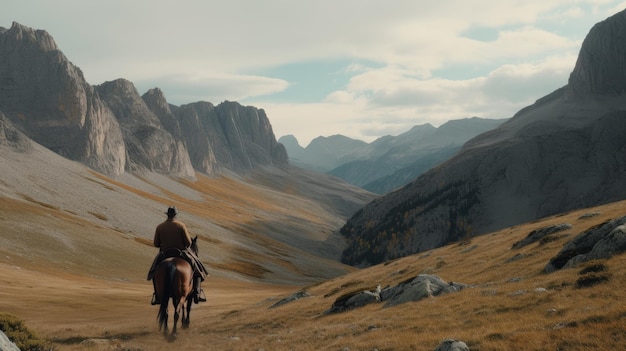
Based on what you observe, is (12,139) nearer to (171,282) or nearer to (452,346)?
(171,282)

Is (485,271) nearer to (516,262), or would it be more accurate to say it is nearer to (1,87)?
(516,262)

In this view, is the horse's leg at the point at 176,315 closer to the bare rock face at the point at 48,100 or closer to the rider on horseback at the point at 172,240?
the rider on horseback at the point at 172,240

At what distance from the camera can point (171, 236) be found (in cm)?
2423

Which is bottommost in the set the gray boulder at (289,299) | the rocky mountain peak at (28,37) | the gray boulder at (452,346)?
the gray boulder at (289,299)

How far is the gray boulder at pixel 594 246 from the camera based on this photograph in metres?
23.7

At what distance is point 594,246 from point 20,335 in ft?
91.1

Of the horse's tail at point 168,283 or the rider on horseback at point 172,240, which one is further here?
the rider on horseback at point 172,240

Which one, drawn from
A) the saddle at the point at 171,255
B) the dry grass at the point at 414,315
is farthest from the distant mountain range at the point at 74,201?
the saddle at the point at 171,255

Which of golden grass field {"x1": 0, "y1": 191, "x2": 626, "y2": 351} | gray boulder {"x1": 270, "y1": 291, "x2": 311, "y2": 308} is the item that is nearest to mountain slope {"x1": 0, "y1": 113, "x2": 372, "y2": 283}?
golden grass field {"x1": 0, "y1": 191, "x2": 626, "y2": 351}

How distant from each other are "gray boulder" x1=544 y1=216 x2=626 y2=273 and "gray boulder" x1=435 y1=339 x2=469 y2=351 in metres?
13.5

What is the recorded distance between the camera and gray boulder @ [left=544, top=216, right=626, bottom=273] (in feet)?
77.9

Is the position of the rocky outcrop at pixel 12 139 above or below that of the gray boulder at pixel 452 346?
above

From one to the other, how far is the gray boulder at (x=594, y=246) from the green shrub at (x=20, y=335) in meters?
25.3

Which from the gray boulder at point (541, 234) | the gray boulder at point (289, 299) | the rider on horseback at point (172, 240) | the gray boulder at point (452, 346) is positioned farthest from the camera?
the gray boulder at point (289, 299)
